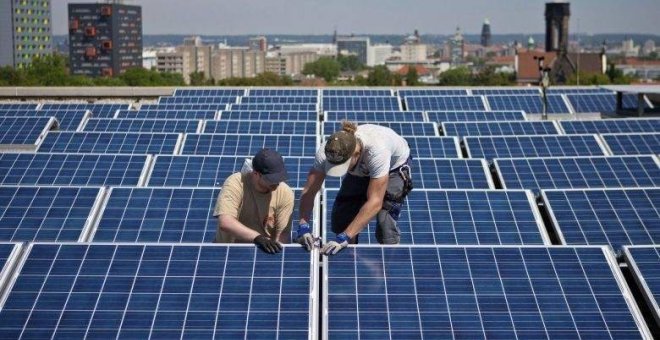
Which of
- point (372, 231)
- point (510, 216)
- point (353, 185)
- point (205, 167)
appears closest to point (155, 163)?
point (205, 167)

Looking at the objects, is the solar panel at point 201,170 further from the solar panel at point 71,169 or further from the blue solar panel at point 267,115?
the blue solar panel at point 267,115

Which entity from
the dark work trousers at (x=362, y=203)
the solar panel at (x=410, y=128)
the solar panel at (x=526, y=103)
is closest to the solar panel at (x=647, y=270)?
the dark work trousers at (x=362, y=203)

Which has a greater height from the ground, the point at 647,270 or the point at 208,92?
the point at 647,270

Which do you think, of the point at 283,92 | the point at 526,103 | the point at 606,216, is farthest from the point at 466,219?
the point at 283,92

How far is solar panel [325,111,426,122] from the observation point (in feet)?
96.7

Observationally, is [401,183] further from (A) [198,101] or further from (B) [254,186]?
(A) [198,101]

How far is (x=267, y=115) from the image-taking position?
1189 inches

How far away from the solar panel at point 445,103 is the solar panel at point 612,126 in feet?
29.3

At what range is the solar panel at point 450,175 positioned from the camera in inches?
603

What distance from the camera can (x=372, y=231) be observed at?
11.9 metres

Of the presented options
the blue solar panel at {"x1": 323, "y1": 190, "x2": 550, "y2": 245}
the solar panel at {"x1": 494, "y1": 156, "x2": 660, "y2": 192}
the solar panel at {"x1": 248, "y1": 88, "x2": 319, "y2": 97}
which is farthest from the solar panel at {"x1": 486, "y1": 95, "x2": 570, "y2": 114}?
the blue solar panel at {"x1": 323, "y1": 190, "x2": 550, "y2": 245}

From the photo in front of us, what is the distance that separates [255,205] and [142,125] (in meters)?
17.9

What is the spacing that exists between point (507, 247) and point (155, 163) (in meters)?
8.62

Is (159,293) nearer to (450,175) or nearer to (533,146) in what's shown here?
(450,175)
